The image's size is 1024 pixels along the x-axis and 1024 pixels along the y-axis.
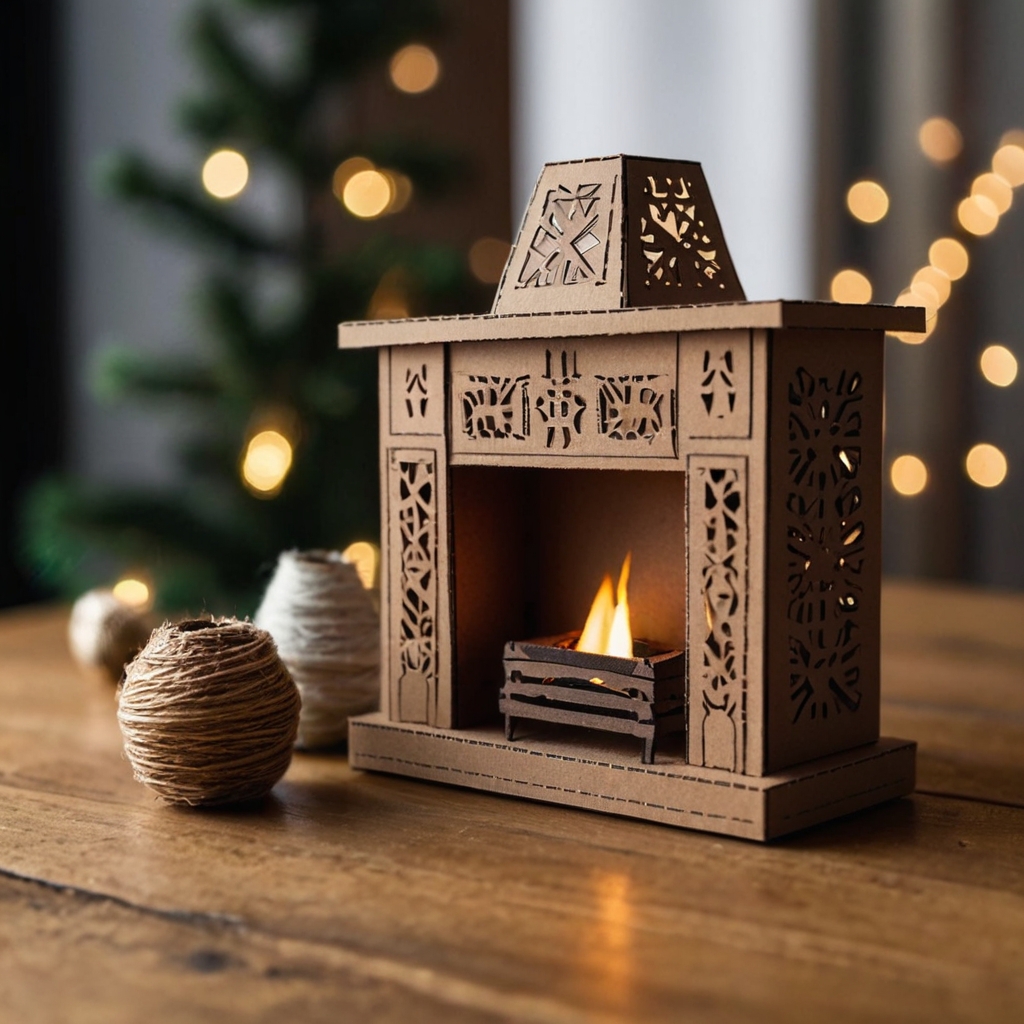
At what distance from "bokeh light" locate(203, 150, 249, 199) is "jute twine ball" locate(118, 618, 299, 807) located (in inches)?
66.8

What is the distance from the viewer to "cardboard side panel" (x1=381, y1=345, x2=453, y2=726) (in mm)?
1477

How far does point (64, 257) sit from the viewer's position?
3719 millimetres

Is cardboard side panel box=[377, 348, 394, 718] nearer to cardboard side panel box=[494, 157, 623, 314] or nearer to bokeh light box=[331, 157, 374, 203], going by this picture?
cardboard side panel box=[494, 157, 623, 314]

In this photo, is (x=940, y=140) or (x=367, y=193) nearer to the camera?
(x=367, y=193)

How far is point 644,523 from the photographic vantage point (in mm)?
1545

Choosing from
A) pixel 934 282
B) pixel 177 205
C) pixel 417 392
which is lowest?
pixel 417 392

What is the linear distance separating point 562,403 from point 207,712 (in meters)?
0.45

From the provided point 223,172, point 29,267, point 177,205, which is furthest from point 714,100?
point 29,267

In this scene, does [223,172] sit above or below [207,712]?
above

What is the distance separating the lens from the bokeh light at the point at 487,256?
3.67 metres

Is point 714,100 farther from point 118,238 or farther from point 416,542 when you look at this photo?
point 416,542

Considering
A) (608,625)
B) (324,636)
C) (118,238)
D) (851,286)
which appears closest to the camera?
(608,625)

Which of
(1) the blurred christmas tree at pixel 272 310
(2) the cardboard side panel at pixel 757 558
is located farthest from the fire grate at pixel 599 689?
(1) the blurred christmas tree at pixel 272 310

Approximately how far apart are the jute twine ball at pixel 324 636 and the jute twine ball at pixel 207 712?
0.65 feet
